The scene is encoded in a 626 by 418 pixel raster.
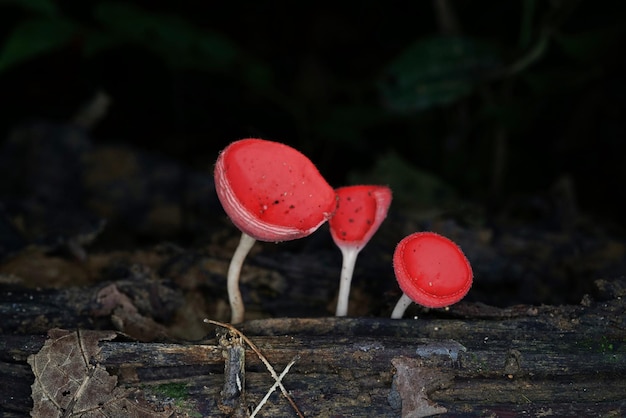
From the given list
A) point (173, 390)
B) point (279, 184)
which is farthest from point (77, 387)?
point (279, 184)

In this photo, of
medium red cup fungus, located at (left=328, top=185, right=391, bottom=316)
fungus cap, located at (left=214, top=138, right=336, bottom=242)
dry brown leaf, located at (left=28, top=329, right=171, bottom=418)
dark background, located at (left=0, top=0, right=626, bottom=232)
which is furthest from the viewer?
dark background, located at (left=0, top=0, right=626, bottom=232)

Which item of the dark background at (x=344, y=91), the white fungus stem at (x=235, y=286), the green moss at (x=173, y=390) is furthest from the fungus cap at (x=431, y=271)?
the dark background at (x=344, y=91)

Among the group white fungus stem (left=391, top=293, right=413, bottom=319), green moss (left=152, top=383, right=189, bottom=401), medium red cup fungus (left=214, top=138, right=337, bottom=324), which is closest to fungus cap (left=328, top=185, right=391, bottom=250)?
medium red cup fungus (left=214, top=138, right=337, bottom=324)

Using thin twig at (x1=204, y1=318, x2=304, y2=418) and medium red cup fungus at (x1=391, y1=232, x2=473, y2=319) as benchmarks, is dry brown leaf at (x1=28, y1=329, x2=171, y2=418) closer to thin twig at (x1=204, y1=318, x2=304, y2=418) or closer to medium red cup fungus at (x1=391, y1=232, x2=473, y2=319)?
thin twig at (x1=204, y1=318, x2=304, y2=418)

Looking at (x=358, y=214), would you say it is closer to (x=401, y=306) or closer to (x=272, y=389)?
(x=401, y=306)

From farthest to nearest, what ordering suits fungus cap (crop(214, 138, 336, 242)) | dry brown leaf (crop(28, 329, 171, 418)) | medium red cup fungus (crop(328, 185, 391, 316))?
medium red cup fungus (crop(328, 185, 391, 316)), fungus cap (crop(214, 138, 336, 242)), dry brown leaf (crop(28, 329, 171, 418))

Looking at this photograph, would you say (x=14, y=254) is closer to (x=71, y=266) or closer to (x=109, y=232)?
(x=71, y=266)
